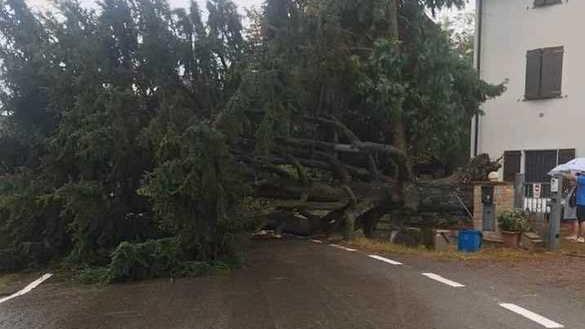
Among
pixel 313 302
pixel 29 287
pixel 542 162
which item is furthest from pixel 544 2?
pixel 29 287

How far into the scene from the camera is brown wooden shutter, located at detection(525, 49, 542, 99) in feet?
54.4

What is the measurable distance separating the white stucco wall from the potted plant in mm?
5828

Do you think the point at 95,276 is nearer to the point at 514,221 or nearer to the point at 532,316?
the point at 532,316

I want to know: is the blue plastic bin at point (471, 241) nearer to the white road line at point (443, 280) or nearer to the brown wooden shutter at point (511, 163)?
the white road line at point (443, 280)

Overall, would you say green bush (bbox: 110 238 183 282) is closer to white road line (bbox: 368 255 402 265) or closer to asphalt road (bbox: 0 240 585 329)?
asphalt road (bbox: 0 240 585 329)

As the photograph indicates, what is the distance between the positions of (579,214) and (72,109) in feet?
31.0

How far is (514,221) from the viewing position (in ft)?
36.2

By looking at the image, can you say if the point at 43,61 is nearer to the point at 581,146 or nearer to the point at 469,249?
the point at 469,249

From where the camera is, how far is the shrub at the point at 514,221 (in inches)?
433

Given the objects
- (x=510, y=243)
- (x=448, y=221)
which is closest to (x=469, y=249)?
(x=510, y=243)

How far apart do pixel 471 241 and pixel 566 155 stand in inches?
257

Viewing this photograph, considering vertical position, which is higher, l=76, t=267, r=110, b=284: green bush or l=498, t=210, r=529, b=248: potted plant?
l=498, t=210, r=529, b=248: potted plant

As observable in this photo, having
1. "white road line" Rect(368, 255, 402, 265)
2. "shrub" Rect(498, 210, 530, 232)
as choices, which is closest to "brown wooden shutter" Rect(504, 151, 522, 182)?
"shrub" Rect(498, 210, 530, 232)

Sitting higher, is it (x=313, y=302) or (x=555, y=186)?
(x=555, y=186)
